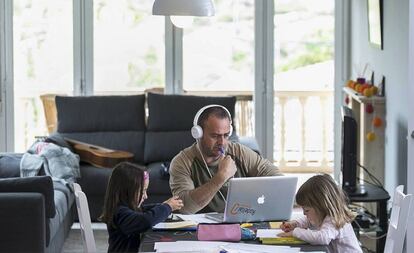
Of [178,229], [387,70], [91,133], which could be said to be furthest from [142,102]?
[178,229]

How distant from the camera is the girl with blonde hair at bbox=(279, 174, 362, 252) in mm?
3617

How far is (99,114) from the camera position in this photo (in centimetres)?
752

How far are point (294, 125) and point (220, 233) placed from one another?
15.4 ft

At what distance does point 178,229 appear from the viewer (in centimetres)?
388

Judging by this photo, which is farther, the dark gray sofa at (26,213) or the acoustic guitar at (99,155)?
the acoustic guitar at (99,155)

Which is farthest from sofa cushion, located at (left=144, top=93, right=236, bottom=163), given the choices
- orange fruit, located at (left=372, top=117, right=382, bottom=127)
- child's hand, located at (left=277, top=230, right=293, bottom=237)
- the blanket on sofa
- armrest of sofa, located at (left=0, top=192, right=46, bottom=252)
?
child's hand, located at (left=277, top=230, right=293, bottom=237)

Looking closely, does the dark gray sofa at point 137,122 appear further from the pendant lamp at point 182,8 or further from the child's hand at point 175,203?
the child's hand at point 175,203

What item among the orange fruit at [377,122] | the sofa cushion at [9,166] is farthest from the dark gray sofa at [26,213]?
the orange fruit at [377,122]

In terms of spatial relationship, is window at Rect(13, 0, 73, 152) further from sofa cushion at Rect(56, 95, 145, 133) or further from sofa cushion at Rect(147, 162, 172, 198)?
sofa cushion at Rect(147, 162, 172, 198)

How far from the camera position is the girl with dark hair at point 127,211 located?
3.82 m

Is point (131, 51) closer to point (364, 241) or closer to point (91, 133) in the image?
point (91, 133)

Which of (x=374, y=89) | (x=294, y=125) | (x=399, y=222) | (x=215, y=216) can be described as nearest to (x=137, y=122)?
(x=294, y=125)

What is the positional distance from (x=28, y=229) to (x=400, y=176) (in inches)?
101

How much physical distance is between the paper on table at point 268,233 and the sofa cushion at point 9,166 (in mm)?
3107
